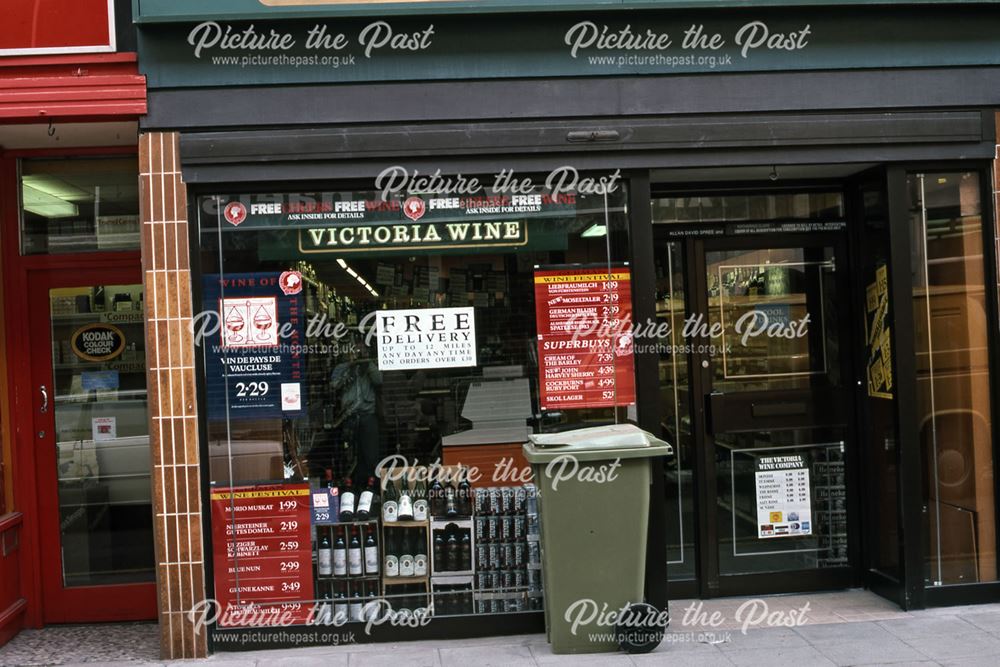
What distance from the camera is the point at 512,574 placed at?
5.77 meters

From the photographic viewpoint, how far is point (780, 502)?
21.2 ft

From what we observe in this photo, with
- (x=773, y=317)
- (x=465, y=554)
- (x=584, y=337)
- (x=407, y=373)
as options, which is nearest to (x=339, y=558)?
(x=465, y=554)

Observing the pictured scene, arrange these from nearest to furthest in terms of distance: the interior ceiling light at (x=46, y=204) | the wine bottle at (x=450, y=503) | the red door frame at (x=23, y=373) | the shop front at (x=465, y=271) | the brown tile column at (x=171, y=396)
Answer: the brown tile column at (x=171, y=396)
the shop front at (x=465, y=271)
the wine bottle at (x=450, y=503)
the red door frame at (x=23, y=373)
the interior ceiling light at (x=46, y=204)

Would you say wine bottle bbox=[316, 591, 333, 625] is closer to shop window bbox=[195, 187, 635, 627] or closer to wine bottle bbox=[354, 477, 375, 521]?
shop window bbox=[195, 187, 635, 627]

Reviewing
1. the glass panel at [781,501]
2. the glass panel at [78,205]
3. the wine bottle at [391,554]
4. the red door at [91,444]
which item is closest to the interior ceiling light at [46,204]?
the glass panel at [78,205]

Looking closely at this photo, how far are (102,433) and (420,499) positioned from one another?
247cm

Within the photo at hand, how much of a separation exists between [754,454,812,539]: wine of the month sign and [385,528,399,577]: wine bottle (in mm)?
2622

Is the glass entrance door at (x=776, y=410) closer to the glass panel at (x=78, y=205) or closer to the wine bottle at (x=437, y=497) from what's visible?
the wine bottle at (x=437, y=497)

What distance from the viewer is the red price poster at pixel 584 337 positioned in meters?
5.77

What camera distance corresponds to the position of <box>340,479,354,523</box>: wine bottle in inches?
225

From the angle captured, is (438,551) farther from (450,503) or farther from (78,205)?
(78,205)

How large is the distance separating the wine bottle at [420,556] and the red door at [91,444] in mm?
2029

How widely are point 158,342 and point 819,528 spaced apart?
184 inches

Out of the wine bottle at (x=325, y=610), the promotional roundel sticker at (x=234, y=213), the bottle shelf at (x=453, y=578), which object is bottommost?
the wine bottle at (x=325, y=610)
